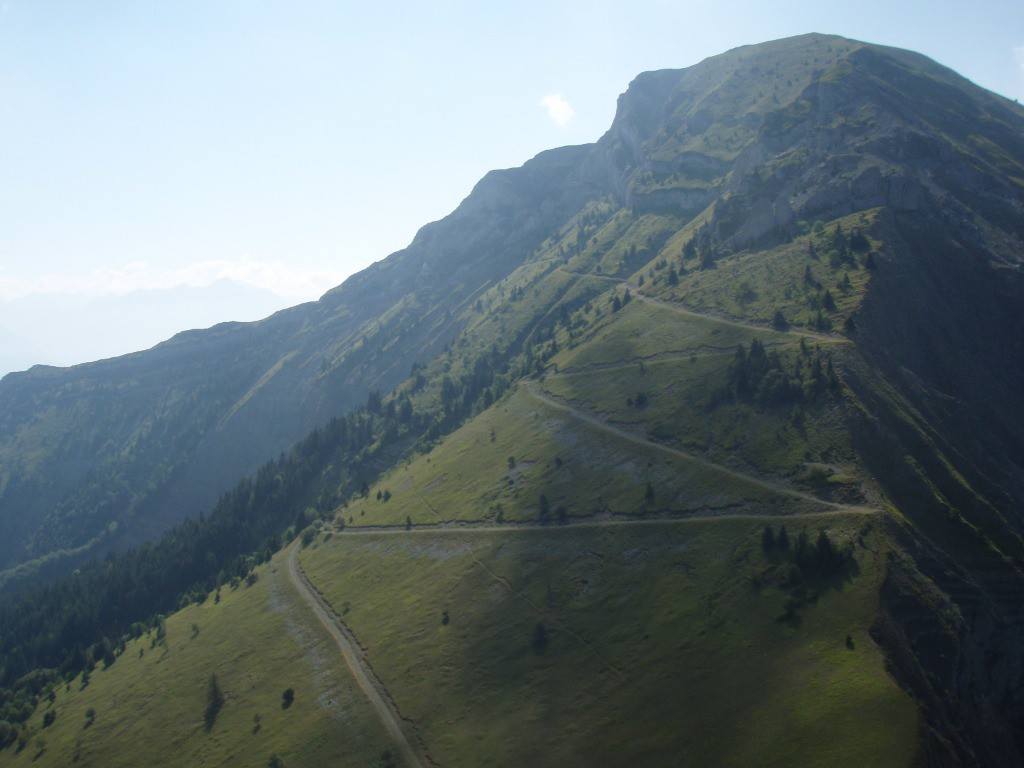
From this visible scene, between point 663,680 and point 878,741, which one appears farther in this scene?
point 663,680

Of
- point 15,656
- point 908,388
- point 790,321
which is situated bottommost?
point 15,656

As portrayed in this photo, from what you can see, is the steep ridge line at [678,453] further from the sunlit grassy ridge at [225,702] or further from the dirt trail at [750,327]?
the sunlit grassy ridge at [225,702]

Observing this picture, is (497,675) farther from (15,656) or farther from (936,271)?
(15,656)

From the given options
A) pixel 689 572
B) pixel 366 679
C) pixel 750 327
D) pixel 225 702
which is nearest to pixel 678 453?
pixel 689 572

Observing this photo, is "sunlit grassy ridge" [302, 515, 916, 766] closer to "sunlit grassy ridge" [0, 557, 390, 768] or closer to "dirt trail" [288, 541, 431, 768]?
"dirt trail" [288, 541, 431, 768]

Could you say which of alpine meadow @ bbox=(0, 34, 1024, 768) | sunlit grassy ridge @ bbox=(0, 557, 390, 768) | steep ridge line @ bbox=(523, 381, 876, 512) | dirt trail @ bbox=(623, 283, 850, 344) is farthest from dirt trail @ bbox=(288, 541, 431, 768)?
dirt trail @ bbox=(623, 283, 850, 344)

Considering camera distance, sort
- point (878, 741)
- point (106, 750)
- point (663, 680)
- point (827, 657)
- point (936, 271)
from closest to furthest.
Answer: point (878, 741)
point (827, 657)
point (663, 680)
point (106, 750)
point (936, 271)

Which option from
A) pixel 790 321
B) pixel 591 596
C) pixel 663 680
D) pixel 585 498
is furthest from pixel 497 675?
pixel 790 321
